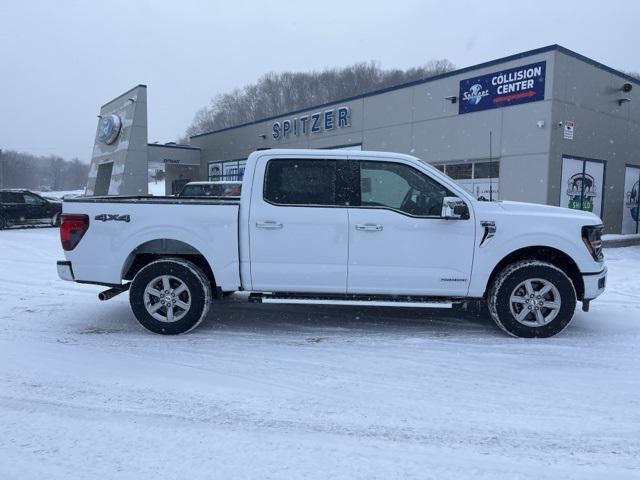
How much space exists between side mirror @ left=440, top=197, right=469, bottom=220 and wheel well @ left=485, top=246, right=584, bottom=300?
70cm

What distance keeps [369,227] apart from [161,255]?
2.28m

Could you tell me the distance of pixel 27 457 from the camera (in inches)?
105

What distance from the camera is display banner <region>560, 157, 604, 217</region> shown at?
607 inches

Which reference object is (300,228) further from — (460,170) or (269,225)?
(460,170)

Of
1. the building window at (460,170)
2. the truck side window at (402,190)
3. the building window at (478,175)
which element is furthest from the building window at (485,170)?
the truck side window at (402,190)

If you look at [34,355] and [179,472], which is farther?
[34,355]

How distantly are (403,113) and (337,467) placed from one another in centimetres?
1832

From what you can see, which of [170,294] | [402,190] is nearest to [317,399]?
[170,294]

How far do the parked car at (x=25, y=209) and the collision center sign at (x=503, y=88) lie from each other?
685 inches

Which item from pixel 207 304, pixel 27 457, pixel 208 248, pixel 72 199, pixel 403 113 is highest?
pixel 403 113

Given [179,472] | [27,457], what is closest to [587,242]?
[179,472]

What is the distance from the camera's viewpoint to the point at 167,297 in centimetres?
504

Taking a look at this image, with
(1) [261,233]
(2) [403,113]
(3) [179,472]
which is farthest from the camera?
(2) [403,113]

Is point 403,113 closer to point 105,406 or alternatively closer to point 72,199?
point 72,199
